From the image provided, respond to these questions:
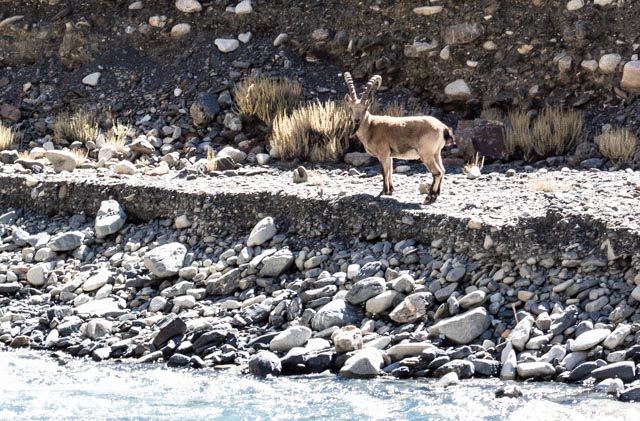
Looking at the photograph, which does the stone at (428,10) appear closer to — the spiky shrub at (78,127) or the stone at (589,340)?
the spiky shrub at (78,127)

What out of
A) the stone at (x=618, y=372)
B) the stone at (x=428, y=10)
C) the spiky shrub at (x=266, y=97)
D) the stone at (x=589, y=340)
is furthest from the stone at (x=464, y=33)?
the stone at (x=618, y=372)

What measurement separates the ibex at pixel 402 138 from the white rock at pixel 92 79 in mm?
6041

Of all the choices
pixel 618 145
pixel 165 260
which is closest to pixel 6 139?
pixel 165 260

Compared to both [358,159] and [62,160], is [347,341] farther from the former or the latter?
[62,160]

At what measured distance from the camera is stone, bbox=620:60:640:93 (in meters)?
13.7

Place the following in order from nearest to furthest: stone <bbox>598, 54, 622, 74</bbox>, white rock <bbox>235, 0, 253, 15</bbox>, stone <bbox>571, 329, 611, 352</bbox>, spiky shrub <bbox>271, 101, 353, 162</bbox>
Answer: stone <bbox>571, 329, 611, 352</bbox>
spiky shrub <bbox>271, 101, 353, 162</bbox>
stone <bbox>598, 54, 622, 74</bbox>
white rock <bbox>235, 0, 253, 15</bbox>

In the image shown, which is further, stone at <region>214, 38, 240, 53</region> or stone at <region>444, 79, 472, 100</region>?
stone at <region>214, 38, 240, 53</region>

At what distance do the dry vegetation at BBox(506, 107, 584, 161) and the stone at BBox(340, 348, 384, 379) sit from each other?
4.98m

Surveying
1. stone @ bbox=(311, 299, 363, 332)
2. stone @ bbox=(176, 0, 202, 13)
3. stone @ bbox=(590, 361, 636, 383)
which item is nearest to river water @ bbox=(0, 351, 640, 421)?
stone @ bbox=(590, 361, 636, 383)

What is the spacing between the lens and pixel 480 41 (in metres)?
14.8

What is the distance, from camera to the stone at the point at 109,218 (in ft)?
39.0

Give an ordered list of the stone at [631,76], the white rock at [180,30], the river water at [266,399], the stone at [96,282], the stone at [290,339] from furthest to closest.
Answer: the white rock at [180,30], the stone at [631,76], the stone at [96,282], the stone at [290,339], the river water at [266,399]

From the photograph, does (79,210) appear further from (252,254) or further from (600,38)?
(600,38)

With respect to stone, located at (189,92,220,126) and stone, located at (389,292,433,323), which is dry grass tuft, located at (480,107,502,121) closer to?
stone, located at (189,92,220,126)
